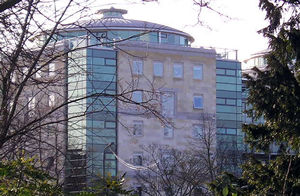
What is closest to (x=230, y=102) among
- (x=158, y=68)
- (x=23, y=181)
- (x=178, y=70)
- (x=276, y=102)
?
(x=178, y=70)

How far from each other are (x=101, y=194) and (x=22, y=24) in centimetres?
235

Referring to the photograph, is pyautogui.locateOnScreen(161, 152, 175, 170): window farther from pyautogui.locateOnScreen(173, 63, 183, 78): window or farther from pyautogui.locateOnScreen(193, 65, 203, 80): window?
pyautogui.locateOnScreen(193, 65, 203, 80): window

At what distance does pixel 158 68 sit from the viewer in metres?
60.8

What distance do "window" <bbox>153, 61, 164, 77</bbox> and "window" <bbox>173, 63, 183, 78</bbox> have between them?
4.11ft

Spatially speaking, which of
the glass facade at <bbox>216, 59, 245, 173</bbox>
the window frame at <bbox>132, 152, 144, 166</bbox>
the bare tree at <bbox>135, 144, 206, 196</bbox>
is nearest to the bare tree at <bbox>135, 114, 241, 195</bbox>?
the bare tree at <bbox>135, 144, 206, 196</bbox>

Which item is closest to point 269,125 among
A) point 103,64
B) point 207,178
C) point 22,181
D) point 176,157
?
point 207,178

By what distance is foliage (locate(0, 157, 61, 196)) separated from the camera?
7398 millimetres

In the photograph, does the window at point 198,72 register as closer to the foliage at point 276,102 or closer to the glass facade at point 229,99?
the glass facade at point 229,99

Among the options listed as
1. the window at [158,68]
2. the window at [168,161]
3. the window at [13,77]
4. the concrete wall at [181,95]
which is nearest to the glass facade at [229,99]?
the concrete wall at [181,95]

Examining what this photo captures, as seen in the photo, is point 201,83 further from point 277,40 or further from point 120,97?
point 120,97

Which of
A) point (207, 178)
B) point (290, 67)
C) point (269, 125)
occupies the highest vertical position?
point (290, 67)

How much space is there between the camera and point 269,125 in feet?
85.5

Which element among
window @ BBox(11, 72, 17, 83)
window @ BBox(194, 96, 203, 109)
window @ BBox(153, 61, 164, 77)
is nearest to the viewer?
window @ BBox(11, 72, 17, 83)

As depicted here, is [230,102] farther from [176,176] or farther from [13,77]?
[13,77]
